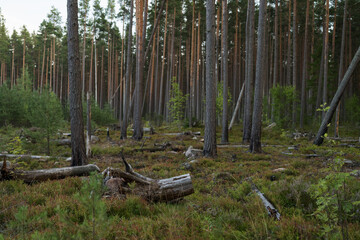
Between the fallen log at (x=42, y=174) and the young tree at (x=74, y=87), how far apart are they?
3.20 feet

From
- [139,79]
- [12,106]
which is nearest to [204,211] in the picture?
[139,79]

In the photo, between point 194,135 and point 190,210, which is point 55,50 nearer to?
point 194,135

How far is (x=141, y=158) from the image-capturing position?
9.65 meters

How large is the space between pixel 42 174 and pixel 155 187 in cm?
335

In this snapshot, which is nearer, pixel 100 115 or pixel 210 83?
pixel 210 83

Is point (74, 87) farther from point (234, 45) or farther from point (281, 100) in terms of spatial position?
point (234, 45)

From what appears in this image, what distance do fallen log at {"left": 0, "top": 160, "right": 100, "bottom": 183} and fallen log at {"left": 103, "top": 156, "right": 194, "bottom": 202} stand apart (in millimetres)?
1164

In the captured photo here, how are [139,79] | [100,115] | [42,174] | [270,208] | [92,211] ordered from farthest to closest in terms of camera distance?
1. [100,115]
2. [139,79]
3. [42,174]
4. [270,208]
5. [92,211]

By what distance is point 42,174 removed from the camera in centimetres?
578

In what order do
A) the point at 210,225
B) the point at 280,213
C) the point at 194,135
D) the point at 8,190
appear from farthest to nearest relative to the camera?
the point at 194,135 → the point at 8,190 → the point at 280,213 → the point at 210,225

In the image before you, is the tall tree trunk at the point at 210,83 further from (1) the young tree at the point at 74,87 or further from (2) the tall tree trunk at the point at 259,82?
(1) the young tree at the point at 74,87

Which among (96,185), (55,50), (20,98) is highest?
(55,50)

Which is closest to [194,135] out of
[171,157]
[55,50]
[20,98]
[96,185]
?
[171,157]

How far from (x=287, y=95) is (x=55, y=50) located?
124 feet
